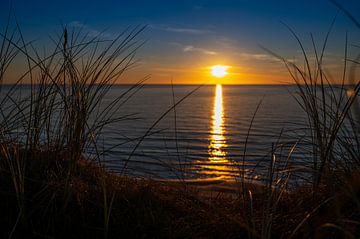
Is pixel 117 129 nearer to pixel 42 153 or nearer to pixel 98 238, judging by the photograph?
pixel 42 153

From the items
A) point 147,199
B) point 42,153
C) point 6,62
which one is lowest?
point 147,199

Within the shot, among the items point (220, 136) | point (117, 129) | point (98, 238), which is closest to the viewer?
point (98, 238)

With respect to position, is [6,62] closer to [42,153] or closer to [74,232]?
[42,153]

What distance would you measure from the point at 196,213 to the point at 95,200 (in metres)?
0.52

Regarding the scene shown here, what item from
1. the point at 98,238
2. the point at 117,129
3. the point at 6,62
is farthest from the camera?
the point at 117,129

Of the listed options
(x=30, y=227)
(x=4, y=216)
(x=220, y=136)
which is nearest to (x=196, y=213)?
(x=30, y=227)

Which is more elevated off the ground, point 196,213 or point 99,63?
point 99,63

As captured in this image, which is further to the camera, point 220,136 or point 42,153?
point 220,136

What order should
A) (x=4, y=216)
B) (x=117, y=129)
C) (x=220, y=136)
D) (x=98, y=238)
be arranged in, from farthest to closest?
(x=117, y=129)
(x=220, y=136)
(x=4, y=216)
(x=98, y=238)

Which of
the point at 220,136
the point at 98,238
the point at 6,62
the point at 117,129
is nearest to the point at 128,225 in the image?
the point at 98,238

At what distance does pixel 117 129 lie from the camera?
9336 millimetres

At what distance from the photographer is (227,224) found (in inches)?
57.1

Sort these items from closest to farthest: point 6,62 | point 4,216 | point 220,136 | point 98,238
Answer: point 98,238 < point 4,216 < point 6,62 < point 220,136

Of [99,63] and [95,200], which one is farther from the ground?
[99,63]
